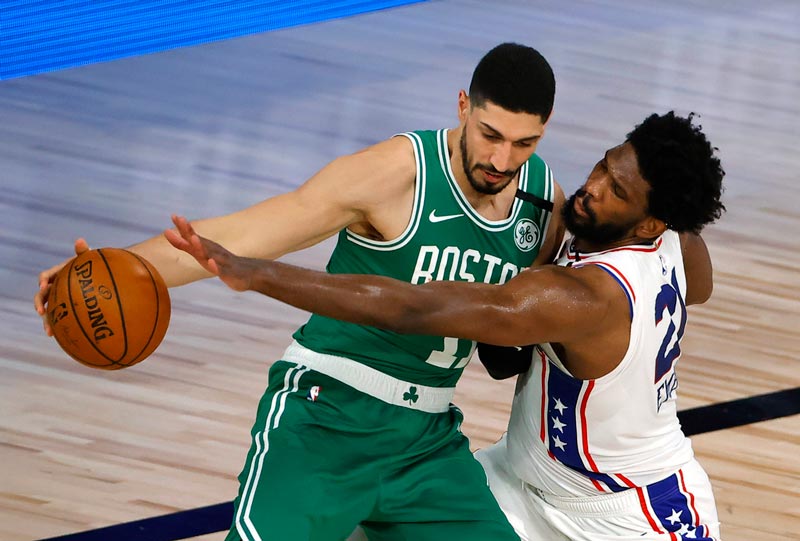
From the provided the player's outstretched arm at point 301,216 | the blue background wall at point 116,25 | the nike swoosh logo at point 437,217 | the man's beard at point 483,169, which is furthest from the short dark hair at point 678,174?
the blue background wall at point 116,25

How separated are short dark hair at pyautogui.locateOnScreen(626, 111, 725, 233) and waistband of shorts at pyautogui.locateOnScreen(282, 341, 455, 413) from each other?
2.90ft

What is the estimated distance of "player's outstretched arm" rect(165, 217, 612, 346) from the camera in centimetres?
322

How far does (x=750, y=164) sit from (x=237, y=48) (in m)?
4.40

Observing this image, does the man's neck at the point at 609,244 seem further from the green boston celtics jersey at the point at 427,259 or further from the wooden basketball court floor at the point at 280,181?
the wooden basketball court floor at the point at 280,181

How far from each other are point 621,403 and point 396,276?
2.47ft

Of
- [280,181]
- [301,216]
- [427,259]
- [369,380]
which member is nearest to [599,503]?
[369,380]

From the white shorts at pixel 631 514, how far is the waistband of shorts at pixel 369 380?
1.71ft

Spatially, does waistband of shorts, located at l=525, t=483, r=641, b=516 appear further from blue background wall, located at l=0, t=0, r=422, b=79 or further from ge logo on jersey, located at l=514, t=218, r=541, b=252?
blue background wall, located at l=0, t=0, r=422, b=79

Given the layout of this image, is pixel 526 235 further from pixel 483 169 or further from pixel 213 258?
pixel 213 258

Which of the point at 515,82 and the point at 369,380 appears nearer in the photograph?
the point at 515,82

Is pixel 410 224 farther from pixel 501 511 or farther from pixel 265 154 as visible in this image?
pixel 265 154

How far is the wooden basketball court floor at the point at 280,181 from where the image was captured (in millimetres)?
5492

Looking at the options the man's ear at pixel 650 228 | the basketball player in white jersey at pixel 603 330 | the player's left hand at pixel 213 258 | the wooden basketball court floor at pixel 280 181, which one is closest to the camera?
the player's left hand at pixel 213 258

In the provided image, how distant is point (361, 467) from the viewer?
13.1ft
